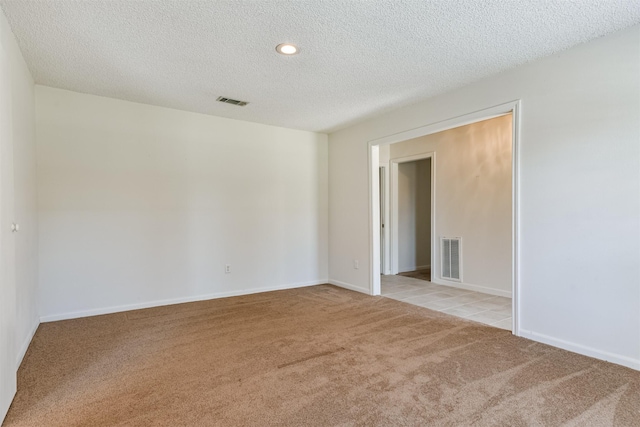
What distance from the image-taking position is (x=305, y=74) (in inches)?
124

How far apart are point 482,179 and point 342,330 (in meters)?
3.10

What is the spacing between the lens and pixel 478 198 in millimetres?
4871

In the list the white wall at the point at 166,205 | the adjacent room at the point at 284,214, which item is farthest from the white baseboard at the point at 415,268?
the white wall at the point at 166,205

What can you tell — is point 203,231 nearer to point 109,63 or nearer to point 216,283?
point 216,283

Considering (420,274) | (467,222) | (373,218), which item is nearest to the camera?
(373,218)

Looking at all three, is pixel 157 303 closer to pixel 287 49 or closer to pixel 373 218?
pixel 373 218

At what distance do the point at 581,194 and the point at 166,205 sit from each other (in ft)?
13.7

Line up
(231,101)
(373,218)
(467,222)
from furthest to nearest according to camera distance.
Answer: (467,222), (373,218), (231,101)

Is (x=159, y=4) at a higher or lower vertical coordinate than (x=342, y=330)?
higher

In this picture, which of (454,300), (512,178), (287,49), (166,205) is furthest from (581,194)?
(166,205)

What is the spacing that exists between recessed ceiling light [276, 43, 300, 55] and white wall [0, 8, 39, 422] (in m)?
1.72

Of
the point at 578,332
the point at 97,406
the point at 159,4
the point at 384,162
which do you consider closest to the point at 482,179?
the point at 384,162

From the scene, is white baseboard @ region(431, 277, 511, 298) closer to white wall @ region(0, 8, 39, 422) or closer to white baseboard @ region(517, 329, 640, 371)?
white baseboard @ region(517, 329, 640, 371)

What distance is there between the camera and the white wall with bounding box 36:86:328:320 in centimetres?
355
